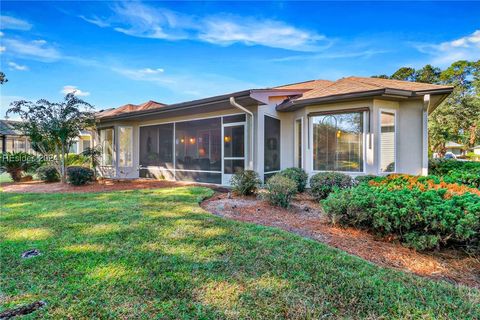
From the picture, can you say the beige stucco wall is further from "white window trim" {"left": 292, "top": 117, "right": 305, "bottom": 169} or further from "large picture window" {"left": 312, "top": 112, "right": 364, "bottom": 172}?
"large picture window" {"left": 312, "top": 112, "right": 364, "bottom": 172}

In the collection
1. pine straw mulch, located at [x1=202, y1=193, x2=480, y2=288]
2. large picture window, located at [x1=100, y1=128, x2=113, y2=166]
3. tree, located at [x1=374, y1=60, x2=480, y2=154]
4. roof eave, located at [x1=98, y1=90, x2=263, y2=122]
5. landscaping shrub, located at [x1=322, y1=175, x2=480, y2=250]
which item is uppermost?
tree, located at [x1=374, y1=60, x2=480, y2=154]

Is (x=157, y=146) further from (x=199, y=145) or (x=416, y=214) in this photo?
(x=416, y=214)

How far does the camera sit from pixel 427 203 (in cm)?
357

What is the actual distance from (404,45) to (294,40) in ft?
26.8

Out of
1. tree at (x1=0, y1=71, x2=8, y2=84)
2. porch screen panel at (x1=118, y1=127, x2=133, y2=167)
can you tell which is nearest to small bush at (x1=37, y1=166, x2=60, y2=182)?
porch screen panel at (x1=118, y1=127, x2=133, y2=167)

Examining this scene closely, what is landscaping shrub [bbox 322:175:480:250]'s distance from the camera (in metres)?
3.25

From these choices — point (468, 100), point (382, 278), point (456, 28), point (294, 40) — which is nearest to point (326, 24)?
point (294, 40)

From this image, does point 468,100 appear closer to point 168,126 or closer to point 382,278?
point 168,126

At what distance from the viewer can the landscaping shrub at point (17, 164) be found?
37.7 feet

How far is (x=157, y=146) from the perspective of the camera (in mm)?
11766

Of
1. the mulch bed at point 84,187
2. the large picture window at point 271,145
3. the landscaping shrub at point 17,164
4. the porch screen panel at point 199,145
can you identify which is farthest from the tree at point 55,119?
the large picture window at point 271,145

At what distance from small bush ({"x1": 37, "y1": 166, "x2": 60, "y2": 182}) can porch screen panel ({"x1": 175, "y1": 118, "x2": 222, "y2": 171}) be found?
562 centimetres

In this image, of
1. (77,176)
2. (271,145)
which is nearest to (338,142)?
(271,145)

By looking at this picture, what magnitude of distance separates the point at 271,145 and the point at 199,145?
3112 millimetres
